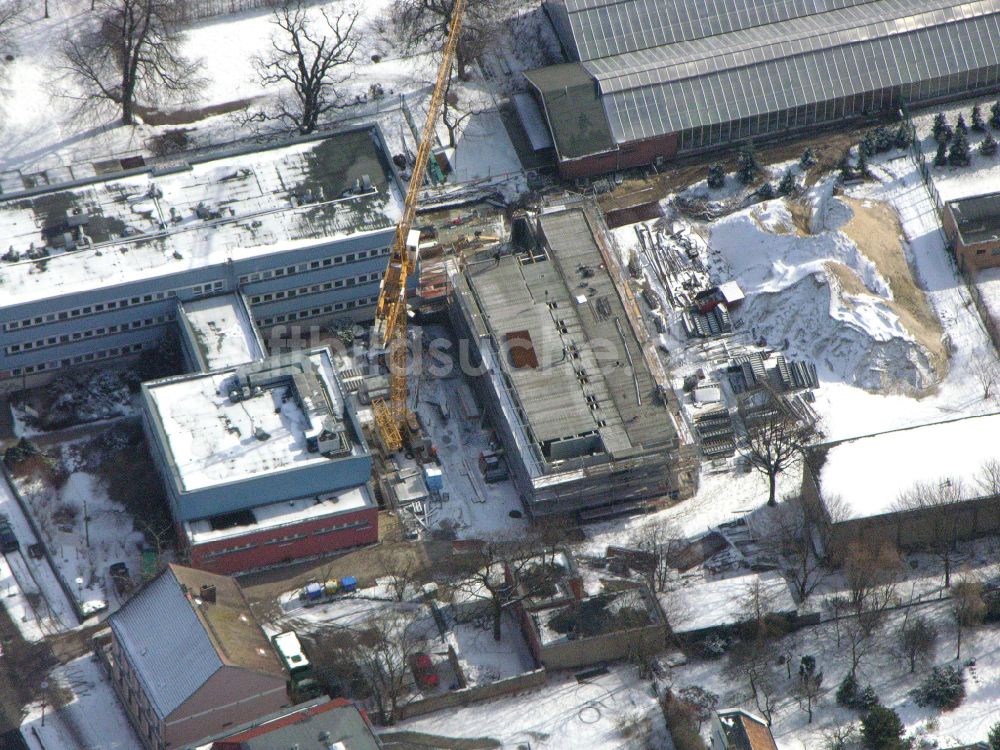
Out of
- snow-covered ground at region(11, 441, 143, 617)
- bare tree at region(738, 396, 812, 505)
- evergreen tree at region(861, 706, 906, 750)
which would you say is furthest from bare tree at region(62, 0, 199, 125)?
evergreen tree at region(861, 706, 906, 750)

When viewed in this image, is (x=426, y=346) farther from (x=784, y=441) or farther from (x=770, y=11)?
(x=770, y=11)

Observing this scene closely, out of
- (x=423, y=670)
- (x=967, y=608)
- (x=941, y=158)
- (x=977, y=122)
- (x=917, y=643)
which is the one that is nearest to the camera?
(x=917, y=643)

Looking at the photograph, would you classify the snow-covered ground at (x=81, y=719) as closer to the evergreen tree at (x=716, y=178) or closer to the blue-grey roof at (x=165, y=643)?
the blue-grey roof at (x=165, y=643)

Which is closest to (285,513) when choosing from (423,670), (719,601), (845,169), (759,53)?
(423,670)

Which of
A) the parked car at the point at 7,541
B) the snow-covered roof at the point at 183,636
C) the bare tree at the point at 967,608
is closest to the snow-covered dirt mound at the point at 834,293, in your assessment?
the bare tree at the point at 967,608

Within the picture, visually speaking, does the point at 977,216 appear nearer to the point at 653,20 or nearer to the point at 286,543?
the point at 653,20

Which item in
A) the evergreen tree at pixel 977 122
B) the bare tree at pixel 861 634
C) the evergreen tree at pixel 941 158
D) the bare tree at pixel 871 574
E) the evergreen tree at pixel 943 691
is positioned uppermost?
the evergreen tree at pixel 977 122
